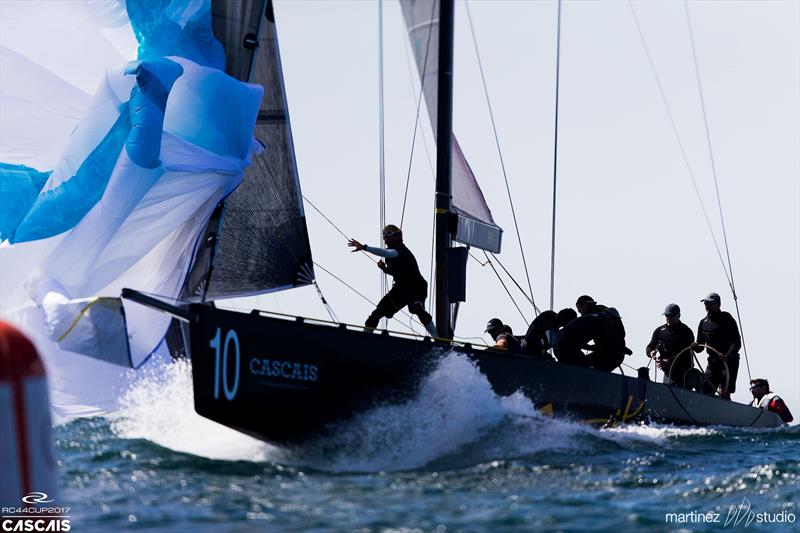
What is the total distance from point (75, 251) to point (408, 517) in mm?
4542

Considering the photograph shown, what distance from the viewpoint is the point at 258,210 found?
40.4ft

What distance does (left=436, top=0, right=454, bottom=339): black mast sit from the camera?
1214 cm

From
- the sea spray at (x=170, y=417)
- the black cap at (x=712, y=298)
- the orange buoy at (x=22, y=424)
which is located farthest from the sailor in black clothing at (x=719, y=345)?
the orange buoy at (x=22, y=424)

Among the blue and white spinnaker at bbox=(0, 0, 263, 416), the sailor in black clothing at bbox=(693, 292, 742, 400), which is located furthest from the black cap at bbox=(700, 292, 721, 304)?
the blue and white spinnaker at bbox=(0, 0, 263, 416)

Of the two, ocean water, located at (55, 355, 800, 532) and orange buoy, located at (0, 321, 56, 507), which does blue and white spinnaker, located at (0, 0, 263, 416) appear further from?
orange buoy, located at (0, 321, 56, 507)

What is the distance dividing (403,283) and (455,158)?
1.77 metres

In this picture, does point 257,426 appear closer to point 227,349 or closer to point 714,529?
point 227,349

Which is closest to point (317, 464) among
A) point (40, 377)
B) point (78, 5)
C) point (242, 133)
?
point (242, 133)

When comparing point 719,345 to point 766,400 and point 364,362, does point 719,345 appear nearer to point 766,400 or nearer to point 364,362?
point 766,400

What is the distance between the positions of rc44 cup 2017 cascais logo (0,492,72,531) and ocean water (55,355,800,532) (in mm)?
1507

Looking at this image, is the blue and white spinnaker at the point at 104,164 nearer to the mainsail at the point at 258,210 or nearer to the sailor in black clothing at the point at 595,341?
the mainsail at the point at 258,210

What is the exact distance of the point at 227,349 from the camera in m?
9.20

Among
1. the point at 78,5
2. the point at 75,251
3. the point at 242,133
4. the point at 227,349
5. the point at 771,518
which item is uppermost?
the point at 78,5

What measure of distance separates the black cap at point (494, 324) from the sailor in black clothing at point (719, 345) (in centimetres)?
247
